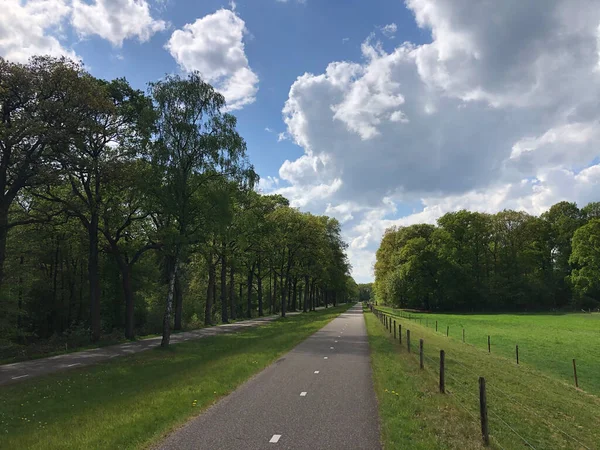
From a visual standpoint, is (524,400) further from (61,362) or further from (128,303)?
(128,303)

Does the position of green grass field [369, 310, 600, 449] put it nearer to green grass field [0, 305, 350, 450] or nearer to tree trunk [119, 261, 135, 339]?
green grass field [0, 305, 350, 450]

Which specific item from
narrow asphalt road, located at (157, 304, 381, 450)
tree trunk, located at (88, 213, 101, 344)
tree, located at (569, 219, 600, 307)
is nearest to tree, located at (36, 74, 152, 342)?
tree trunk, located at (88, 213, 101, 344)

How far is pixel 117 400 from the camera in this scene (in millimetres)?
9875

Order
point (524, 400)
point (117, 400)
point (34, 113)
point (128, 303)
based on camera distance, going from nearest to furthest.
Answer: point (117, 400)
point (524, 400)
point (34, 113)
point (128, 303)

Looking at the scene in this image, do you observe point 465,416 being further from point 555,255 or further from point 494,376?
point 555,255

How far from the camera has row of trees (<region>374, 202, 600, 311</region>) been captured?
256 ft

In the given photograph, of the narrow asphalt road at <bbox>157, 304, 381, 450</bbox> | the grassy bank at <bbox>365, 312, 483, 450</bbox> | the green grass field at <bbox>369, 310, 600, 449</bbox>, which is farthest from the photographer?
the green grass field at <bbox>369, 310, 600, 449</bbox>

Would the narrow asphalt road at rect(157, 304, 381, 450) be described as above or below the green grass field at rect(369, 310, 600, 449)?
above

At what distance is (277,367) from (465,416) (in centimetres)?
707

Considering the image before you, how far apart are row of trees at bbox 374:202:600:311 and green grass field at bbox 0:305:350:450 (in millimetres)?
68075

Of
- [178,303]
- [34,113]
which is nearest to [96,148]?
[34,113]

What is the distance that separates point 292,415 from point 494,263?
8747 cm

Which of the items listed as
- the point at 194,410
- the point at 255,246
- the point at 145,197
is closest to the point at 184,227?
the point at 145,197


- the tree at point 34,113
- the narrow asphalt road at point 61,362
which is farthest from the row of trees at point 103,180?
the narrow asphalt road at point 61,362
